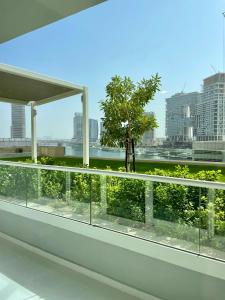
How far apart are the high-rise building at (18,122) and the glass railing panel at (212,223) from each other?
5646 millimetres

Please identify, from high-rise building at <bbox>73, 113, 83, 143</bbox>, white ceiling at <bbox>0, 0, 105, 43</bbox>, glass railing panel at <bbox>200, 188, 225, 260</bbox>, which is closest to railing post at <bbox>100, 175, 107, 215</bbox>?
glass railing panel at <bbox>200, 188, 225, 260</bbox>

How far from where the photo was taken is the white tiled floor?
2826 mm

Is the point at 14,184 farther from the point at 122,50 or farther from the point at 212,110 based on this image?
the point at 122,50

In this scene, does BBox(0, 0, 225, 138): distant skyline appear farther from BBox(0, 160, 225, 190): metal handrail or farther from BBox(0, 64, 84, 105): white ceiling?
BBox(0, 160, 225, 190): metal handrail

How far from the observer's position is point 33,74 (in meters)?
6.25

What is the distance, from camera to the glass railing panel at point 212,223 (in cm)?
252

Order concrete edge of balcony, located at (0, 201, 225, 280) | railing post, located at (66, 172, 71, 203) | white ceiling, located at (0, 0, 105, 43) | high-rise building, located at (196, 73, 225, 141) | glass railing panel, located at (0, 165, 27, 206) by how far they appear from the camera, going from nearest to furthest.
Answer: concrete edge of balcony, located at (0, 201, 225, 280) < white ceiling, located at (0, 0, 105, 43) < railing post, located at (66, 172, 71, 203) < glass railing panel, located at (0, 165, 27, 206) < high-rise building, located at (196, 73, 225, 141)

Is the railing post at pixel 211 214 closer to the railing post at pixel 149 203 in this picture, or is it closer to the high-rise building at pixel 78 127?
the railing post at pixel 149 203

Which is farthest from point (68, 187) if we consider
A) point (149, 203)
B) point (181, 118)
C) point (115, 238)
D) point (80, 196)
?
point (181, 118)

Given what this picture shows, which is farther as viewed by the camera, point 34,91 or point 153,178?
point 34,91

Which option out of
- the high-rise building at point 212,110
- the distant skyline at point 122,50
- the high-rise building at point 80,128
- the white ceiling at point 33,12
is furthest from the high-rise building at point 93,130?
the white ceiling at point 33,12

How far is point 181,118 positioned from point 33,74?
125 inches

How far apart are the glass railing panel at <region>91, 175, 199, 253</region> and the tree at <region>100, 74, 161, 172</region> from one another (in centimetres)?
372

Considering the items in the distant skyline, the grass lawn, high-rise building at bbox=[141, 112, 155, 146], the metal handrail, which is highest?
the distant skyline
